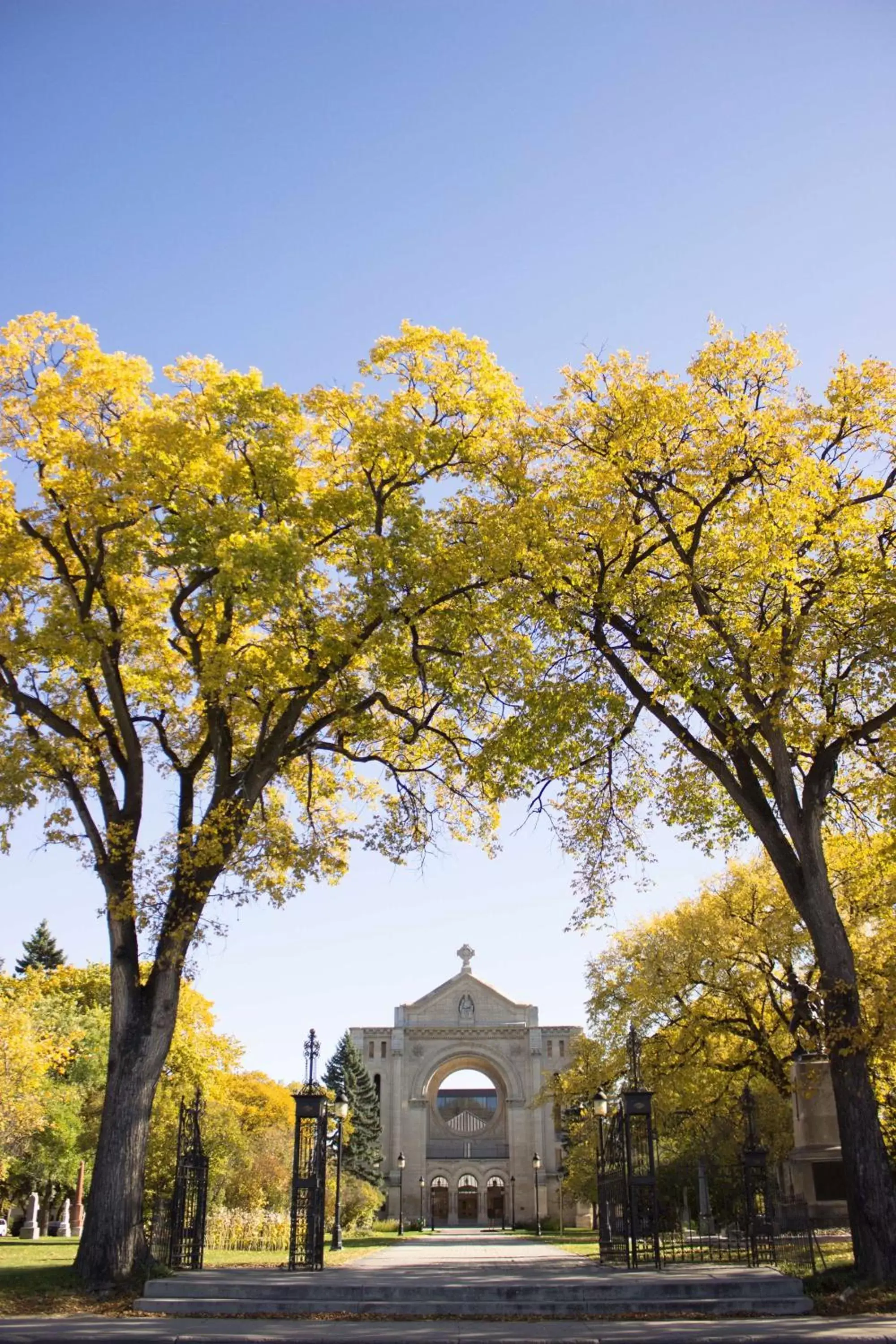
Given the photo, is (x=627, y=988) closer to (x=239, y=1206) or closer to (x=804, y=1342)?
(x=804, y=1342)

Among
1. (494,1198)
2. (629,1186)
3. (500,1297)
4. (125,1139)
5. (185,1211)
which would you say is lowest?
(494,1198)

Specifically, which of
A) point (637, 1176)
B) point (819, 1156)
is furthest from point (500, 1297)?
point (819, 1156)

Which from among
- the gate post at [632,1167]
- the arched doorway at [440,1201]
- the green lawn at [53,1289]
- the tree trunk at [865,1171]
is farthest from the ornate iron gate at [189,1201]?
the arched doorway at [440,1201]

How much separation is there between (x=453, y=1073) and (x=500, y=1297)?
56.3 meters

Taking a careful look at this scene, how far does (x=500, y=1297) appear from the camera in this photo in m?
11.5

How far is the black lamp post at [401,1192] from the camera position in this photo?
5144cm

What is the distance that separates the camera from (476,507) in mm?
15672

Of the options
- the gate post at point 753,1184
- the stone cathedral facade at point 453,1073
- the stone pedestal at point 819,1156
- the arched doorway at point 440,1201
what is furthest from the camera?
the arched doorway at point 440,1201

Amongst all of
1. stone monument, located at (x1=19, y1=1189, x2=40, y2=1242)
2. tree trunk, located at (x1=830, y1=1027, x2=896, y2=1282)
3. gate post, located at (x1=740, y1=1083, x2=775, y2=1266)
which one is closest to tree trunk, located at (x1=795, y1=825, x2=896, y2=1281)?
tree trunk, located at (x1=830, y1=1027, x2=896, y2=1282)

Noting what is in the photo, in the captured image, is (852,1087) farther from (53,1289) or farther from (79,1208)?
(79,1208)

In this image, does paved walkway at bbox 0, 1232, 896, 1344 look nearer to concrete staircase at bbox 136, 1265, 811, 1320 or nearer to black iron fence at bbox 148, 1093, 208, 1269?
concrete staircase at bbox 136, 1265, 811, 1320

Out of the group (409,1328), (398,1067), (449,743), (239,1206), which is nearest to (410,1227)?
(398,1067)

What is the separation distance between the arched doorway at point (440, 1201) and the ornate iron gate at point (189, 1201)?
167 ft

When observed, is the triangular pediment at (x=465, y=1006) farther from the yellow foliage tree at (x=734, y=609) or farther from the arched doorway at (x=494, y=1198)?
the yellow foliage tree at (x=734, y=609)
